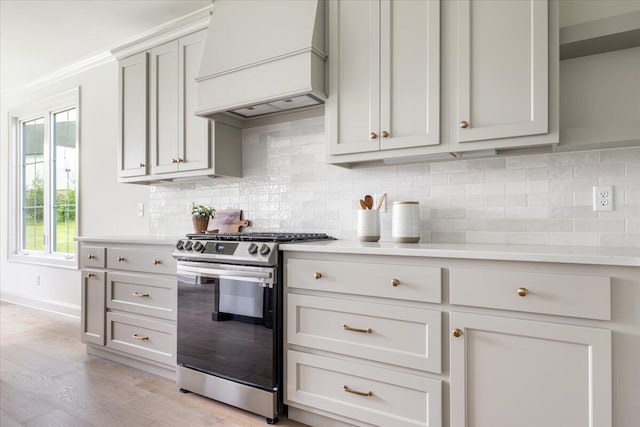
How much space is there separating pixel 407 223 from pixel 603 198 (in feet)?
3.09

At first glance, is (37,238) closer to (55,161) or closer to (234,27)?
(55,161)

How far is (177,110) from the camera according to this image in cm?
309

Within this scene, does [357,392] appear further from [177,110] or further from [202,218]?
[177,110]

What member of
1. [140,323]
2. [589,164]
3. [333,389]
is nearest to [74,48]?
[140,323]

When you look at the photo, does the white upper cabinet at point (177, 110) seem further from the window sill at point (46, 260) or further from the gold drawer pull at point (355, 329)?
the window sill at point (46, 260)

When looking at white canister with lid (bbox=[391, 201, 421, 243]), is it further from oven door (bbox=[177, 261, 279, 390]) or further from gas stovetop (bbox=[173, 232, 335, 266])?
oven door (bbox=[177, 261, 279, 390])

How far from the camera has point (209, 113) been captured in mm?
2674

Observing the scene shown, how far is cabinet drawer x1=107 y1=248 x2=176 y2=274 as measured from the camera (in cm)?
267

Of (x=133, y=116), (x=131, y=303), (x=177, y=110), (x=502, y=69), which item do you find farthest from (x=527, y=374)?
(x=133, y=116)

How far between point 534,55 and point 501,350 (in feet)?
4.20

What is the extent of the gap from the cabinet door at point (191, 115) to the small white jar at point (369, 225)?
127 centimetres

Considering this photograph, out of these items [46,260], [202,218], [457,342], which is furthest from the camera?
[46,260]

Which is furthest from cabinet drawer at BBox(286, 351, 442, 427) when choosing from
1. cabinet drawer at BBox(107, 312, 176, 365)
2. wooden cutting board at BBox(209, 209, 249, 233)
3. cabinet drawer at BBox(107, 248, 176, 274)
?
wooden cutting board at BBox(209, 209, 249, 233)

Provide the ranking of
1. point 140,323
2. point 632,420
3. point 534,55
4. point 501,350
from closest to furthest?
point 632,420 → point 501,350 → point 534,55 → point 140,323
